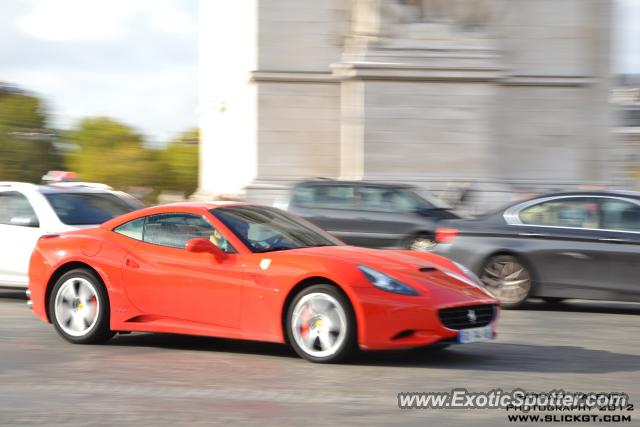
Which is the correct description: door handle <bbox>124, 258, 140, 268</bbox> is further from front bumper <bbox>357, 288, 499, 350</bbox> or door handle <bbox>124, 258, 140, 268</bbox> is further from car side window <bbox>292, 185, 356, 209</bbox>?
car side window <bbox>292, 185, 356, 209</bbox>

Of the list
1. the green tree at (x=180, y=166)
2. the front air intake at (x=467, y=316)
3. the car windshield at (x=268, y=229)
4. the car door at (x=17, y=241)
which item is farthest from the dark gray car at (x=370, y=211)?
the green tree at (x=180, y=166)

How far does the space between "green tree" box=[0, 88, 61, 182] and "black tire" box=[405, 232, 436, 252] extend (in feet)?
81.3

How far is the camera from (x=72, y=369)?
8305 mm

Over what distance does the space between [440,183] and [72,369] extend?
17.0 metres

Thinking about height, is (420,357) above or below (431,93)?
below

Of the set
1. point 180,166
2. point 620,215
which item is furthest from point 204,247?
point 180,166

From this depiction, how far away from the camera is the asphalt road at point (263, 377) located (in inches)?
260

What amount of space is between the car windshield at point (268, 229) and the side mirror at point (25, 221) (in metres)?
4.31

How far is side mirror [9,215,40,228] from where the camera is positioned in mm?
13188

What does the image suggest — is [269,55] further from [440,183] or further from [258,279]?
[258,279]

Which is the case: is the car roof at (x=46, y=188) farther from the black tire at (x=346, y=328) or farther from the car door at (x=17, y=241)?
the black tire at (x=346, y=328)

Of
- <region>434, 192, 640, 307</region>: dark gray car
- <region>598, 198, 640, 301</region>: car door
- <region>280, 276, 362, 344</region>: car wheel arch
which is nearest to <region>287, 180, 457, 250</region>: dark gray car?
<region>434, 192, 640, 307</region>: dark gray car

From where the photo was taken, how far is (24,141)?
41.2m

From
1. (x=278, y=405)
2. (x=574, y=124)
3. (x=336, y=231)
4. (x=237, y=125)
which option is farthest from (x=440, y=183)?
(x=278, y=405)
